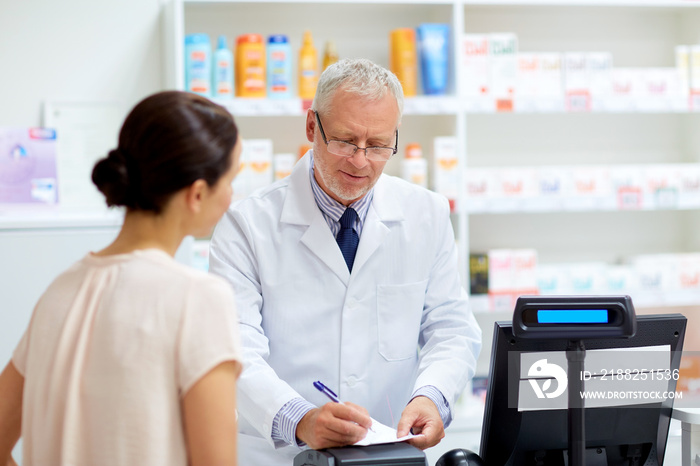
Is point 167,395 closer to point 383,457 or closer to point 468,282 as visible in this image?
point 383,457

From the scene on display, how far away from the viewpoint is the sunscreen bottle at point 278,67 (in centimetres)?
297

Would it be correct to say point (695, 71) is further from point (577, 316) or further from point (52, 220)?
point (52, 220)

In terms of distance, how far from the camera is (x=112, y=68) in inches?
127

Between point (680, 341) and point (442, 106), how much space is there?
6.16 ft

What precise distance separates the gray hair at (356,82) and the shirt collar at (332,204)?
21cm

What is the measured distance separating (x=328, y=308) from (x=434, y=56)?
63.0 inches

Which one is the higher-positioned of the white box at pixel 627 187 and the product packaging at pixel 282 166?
the product packaging at pixel 282 166

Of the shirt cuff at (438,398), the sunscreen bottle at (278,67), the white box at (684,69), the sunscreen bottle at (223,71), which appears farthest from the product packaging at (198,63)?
the white box at (684,69)

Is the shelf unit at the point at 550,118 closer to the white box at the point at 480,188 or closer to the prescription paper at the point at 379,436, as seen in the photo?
the white box at the point at 480,188

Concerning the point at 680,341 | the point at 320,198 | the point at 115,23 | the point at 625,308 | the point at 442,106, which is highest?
the point at 115,23

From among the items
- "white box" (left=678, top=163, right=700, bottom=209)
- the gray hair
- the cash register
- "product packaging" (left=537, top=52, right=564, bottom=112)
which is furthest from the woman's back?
"white box" (left=678, top=163, right=700, bottom=209)

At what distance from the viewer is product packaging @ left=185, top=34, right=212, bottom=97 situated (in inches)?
115

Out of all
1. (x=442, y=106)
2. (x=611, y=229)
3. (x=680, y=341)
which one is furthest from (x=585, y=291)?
(x=680, y=341)

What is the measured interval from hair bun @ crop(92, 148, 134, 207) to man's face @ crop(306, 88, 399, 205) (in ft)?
2.66
